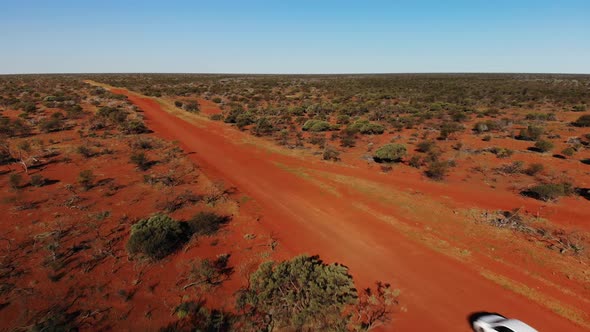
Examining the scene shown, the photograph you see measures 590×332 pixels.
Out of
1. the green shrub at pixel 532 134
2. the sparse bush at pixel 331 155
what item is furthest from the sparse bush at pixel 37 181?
the green shrub at pixel 532 134

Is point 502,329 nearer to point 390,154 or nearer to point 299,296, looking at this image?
point 299,296

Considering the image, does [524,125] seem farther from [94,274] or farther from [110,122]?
[110,122]

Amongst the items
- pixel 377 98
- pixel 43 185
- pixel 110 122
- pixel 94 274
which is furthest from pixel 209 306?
pixel 377 98

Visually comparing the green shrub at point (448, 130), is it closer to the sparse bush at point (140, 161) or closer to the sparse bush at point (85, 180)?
the sparse bush at point (140, 161)

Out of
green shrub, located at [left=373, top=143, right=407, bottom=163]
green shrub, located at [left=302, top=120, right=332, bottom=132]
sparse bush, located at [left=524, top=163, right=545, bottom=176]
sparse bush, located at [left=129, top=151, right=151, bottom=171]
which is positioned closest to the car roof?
green shrub, located at [left=373, top=143, right=407, bottom=163]

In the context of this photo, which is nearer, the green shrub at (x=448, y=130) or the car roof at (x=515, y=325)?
the car roof at (x=515, y=325)
